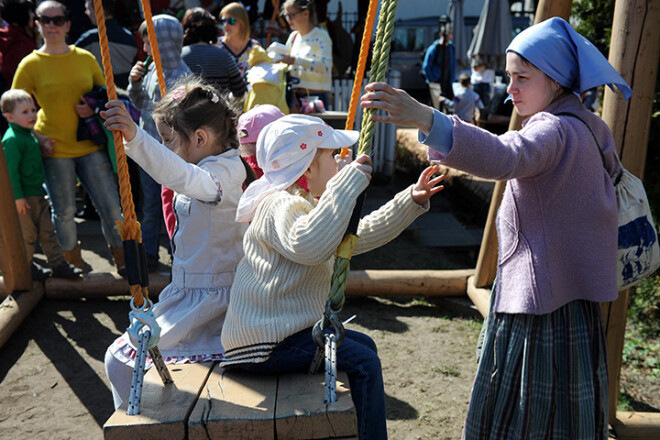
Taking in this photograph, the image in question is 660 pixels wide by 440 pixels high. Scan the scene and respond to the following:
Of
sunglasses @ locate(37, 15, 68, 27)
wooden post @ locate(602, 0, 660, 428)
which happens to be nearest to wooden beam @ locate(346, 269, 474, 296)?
wooden post @ locate(602, 0, 660, 428)

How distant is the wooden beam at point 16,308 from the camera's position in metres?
4.12

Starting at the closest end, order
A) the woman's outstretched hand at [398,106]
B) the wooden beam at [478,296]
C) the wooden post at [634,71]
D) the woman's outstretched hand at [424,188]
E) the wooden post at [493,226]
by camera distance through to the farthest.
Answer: the woman's outstretched hand at [398,106]
the woman's outstretched hand at [424,188]
the wooden post at [634,71]
the wooden post at [493,226]
the wooden beam at [478,296]

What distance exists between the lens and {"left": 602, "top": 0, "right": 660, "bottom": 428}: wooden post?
2748 millimetres

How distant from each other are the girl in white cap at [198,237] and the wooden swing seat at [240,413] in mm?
364

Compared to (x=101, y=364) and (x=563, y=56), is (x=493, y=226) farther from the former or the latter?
(x=101, y=364)

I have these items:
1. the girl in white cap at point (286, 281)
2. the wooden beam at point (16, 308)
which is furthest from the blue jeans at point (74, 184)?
the girl in white cap at point (286, 281)

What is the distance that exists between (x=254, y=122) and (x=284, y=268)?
1278 millimetres

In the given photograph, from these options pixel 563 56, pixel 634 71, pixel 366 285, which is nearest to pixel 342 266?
pixel 563 56

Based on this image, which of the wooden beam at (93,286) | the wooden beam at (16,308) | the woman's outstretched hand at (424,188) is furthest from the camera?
the wooden beam at (93,286)

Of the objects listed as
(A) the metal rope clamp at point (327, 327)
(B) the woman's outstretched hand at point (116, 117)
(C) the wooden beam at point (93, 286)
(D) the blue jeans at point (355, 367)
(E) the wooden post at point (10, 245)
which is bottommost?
(C) the wooden beam at point (93, 286)

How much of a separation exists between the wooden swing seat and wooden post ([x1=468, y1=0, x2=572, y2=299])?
90.6 inches

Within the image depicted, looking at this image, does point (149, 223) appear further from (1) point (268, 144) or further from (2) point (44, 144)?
Answer: (1) point (268, 144)

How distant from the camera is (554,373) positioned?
2.15m

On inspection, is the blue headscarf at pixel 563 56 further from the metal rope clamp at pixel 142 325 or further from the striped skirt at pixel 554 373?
the metal rope clamp at pixel 142 325
